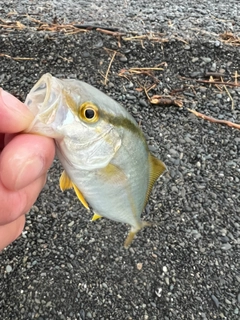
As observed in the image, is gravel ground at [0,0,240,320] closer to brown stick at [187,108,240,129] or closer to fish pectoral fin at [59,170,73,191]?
brown stick at [187,108,240,129]

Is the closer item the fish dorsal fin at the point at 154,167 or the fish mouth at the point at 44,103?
the fish mouth at the point at 44,103

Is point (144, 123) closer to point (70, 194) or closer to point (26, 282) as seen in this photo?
point (70, 194)

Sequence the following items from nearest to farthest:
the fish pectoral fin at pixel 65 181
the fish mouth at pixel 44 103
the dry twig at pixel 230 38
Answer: the fish mouth at pixel 44 103
the fish pectoral fin at pixel 65 181
the dry twig at pixel 230 38

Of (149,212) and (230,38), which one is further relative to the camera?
(230,38)

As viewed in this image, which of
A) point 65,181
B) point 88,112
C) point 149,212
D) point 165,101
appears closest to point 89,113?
point 88,112

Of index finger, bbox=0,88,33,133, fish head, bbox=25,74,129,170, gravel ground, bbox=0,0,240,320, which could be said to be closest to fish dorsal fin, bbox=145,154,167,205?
fish head, bbox=25,74,129,170

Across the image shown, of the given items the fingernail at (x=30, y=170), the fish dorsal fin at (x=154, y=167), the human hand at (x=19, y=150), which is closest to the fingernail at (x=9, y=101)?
the human hand at (x=19, y=150)

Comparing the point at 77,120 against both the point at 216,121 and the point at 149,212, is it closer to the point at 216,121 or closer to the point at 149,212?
the point at 149,212

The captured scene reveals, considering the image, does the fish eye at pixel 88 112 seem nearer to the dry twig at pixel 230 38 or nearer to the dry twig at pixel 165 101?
the dry twig at pixel 165 101
